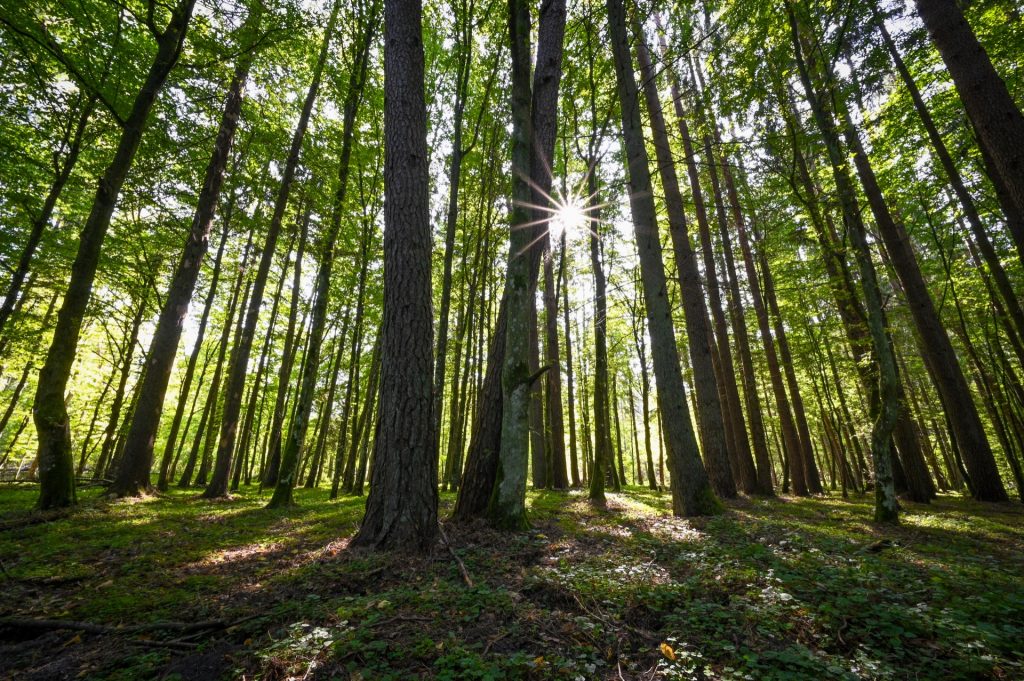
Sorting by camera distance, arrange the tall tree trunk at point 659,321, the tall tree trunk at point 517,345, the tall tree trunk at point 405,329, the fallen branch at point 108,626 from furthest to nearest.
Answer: the tall tree trunk at point 659,321 → the tall tree trunk at point 517,345 → the tall tree trunk at point 405,329 → the fallen branch at point 108,626

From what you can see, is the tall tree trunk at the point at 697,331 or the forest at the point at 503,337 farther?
the tall tree trunk at the point at 697,331

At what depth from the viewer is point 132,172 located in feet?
38.2

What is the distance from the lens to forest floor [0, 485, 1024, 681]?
234 cm

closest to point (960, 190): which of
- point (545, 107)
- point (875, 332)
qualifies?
point (875, 332)

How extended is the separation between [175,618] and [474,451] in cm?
356

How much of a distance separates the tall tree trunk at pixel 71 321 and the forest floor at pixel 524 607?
5.89ft

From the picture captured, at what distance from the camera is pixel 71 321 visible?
6645 millimetres

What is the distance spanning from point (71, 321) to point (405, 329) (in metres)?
6.61

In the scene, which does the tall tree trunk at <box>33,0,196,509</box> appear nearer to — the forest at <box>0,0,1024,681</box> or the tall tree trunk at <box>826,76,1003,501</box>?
the forest at <box>0,0,1024,681</box>

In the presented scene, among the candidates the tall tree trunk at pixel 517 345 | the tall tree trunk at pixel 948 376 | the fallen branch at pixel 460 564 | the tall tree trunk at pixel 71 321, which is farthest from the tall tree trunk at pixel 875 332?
the tall tree trunk at pixel 71 321

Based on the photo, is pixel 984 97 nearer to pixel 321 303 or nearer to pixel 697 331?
pixel 697 331

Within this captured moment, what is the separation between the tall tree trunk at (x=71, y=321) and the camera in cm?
640

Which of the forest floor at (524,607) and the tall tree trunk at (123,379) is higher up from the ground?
the tall tree trunk at (123,379)

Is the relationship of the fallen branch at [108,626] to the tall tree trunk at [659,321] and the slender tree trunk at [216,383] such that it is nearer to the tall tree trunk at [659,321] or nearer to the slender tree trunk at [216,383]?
the tall tree trunk at [659,321]
